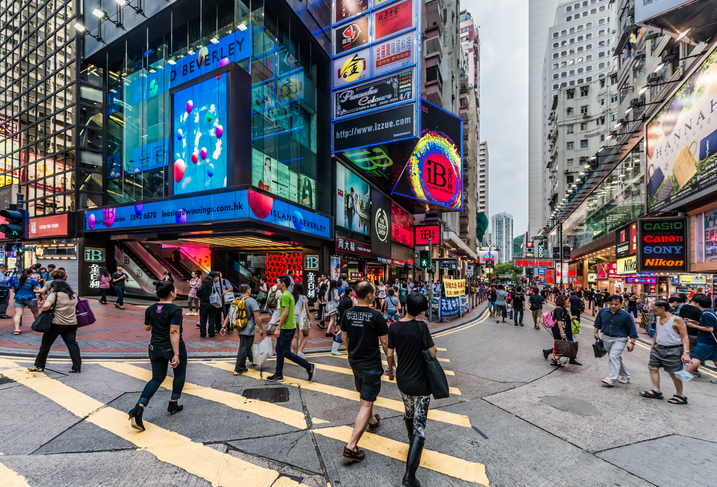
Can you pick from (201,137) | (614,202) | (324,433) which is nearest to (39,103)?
(201,137)

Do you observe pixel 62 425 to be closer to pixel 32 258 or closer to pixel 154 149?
pixel 154 149

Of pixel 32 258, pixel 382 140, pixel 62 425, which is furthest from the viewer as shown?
pixel 32 258

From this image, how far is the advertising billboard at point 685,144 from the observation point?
531 inches

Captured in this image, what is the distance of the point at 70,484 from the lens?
3.20m

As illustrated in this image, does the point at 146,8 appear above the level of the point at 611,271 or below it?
above

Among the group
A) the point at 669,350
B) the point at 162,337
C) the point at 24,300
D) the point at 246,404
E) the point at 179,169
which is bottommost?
the point at 246,404

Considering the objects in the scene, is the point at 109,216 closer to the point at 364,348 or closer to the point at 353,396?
the point at 353,396

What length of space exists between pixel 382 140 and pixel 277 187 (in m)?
6.67

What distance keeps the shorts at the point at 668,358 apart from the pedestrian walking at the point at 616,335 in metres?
0.44

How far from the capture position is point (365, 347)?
401 centimetres

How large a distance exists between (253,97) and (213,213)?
242 inches

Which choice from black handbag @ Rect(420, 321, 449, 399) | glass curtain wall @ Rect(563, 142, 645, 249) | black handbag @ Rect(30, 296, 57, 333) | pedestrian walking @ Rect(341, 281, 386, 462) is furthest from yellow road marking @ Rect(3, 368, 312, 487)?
glass curtain wall @ Rect(563, 142, 645, 249)

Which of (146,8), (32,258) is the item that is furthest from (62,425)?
(32,258)

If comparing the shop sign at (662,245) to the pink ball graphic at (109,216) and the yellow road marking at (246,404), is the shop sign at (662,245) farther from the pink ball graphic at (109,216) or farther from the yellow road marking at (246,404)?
the pink ball graphic at (109,216)
